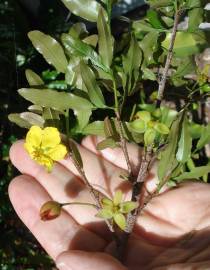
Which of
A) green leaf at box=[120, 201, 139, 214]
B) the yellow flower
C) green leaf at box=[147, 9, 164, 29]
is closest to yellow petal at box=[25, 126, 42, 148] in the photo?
the yellow flower

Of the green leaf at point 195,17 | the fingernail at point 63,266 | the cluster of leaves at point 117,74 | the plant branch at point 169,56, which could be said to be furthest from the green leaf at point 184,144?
the fingernail at point 63,266

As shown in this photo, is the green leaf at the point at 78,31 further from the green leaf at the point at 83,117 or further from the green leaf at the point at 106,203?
the green leaf at the point at 106,203

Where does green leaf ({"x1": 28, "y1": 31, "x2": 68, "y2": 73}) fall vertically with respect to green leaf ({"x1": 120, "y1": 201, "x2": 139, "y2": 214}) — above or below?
above

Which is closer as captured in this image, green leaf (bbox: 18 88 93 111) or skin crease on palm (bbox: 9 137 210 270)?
green leaf (bbox: 18 88 93 111)

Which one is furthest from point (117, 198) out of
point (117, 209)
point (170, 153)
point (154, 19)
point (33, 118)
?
point (154, 19)

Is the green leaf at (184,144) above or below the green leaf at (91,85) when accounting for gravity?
below

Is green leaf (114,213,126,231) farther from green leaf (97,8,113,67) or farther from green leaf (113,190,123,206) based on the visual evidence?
green leaf (97,8,113,67)

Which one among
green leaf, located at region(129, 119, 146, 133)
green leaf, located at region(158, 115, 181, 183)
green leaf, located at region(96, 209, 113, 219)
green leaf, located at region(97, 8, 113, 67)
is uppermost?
green leaf, located at region(97, 8, 113, 67)

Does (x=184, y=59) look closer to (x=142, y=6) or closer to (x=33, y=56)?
(x=33, y=56)
